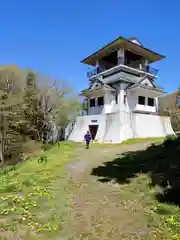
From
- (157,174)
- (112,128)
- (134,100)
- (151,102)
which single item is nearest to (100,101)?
(134,100)

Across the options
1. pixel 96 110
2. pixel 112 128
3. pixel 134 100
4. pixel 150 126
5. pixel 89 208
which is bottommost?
pixel 89 208

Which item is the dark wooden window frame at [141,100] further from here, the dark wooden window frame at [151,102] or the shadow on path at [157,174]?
the shadow on path at [157,174]

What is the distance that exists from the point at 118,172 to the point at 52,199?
3.73 metres

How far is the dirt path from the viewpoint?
4.16 meters

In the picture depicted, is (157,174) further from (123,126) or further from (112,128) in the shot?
(112,128)

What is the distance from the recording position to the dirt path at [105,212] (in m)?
4.16

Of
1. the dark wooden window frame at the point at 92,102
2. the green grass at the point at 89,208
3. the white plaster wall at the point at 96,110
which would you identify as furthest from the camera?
the dark wooden window frame at the point at 92,102

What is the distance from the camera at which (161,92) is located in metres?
29.7

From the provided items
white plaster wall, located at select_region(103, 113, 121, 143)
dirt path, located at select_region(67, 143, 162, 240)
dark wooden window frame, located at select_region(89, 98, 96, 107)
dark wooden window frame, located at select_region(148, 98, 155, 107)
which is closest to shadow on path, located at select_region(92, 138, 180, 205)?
dirt path, located at select_region(67, 143, 162, 240)

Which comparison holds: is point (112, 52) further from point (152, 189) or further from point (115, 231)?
point (115, 231)

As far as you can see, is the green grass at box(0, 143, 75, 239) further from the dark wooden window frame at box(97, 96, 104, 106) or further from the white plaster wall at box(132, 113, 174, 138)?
the dark wooden window frame at box(97, 96, 104, 106)

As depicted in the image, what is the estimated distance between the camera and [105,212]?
518 cm

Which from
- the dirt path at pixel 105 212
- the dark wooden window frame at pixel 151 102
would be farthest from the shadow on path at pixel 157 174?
the dark wooden window frame at pixel 151 102

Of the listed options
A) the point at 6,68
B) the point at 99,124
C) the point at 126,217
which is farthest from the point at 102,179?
the point at 6,68
